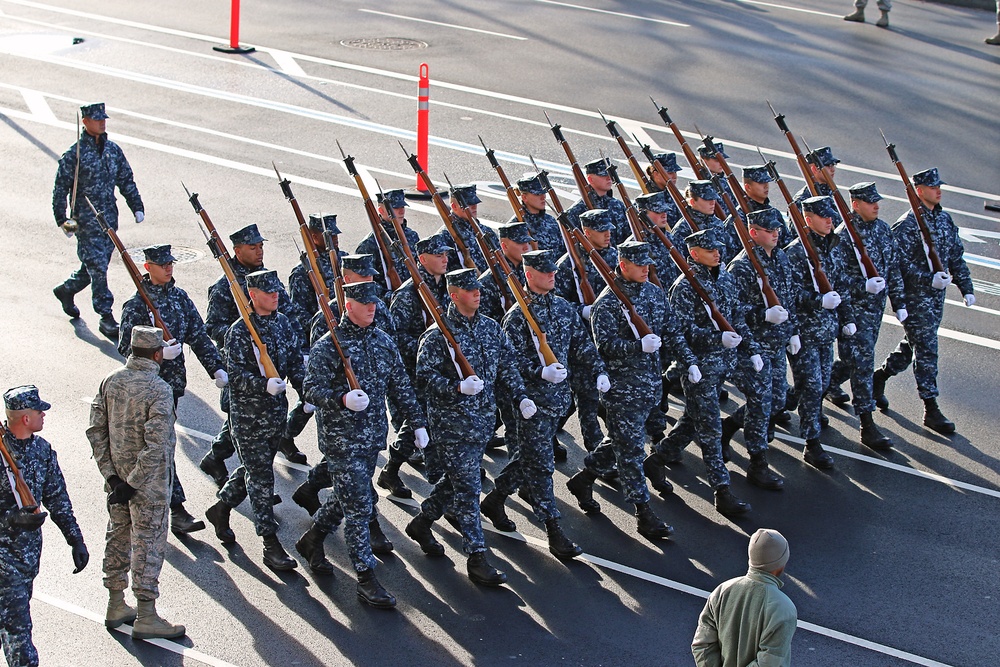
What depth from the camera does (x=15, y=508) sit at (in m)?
7.07

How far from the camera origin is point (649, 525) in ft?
30.3

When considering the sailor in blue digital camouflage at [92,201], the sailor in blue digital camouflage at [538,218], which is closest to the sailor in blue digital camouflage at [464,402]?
the sailor in blue digital camouflage at [538,218]

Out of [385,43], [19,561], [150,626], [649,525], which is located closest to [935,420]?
[649,525]

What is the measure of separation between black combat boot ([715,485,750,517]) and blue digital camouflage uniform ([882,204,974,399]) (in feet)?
8.28

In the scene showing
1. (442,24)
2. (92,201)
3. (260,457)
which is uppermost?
(442,24)

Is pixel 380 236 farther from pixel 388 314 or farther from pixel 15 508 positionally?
pixel 15 508

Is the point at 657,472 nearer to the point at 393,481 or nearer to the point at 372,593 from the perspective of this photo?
the point at 393,481

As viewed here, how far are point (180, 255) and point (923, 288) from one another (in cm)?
741

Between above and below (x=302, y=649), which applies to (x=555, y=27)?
above

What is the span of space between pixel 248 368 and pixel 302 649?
185cm

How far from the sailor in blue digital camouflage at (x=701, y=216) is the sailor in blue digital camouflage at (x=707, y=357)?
1.18 metres

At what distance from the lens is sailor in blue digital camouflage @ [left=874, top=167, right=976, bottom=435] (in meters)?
11.2

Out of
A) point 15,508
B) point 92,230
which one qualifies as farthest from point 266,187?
point 15,508

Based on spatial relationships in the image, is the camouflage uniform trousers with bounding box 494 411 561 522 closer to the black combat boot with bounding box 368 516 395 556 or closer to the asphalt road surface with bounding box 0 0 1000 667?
the asphalt road surface with bounding box 0 0 1000 667
